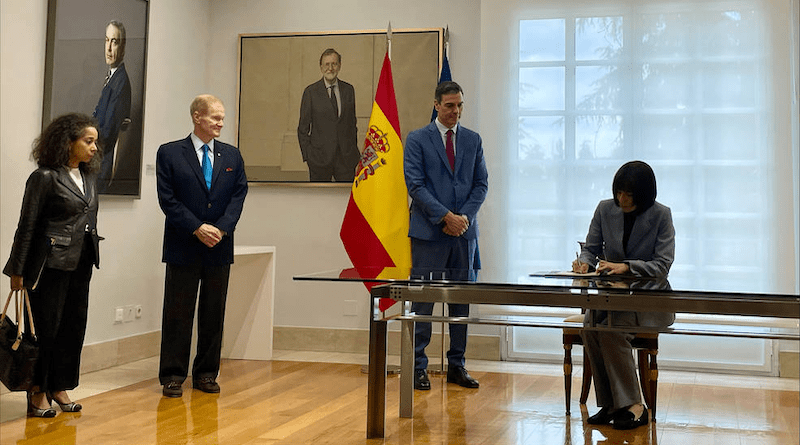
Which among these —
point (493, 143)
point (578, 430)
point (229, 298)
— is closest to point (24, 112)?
point (229, 298)

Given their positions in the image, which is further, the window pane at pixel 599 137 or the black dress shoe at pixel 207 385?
the window pane at pixel 599 137

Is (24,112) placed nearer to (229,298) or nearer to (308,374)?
(229,298)

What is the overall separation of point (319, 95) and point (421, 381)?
2.57m

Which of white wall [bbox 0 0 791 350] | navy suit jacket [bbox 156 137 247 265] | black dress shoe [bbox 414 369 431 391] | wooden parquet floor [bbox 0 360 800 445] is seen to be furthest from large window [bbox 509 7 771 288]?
navy suit jacket [bbox 156 137 247 265]

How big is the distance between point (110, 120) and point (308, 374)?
2.06m

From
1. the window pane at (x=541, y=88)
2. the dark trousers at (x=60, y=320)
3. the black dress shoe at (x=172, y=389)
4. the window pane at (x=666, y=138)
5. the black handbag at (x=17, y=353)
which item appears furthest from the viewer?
the window pane at (x=541, y=88)

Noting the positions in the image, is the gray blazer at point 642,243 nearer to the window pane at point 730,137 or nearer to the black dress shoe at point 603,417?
the black dress shoe at point 603,417

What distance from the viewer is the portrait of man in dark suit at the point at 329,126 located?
20.3 feet

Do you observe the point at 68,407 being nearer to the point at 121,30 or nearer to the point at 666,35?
the point at 121,30

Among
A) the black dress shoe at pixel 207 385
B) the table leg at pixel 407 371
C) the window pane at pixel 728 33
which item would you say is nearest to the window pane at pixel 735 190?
the window pane at pixel 728 33

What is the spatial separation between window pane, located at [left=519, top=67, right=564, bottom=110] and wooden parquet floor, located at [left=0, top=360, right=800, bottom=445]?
6.34 feet

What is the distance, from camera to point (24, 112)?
14.9 feet

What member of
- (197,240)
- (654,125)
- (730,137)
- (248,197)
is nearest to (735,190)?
(730,137)

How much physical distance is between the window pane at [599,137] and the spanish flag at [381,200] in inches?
49.4
